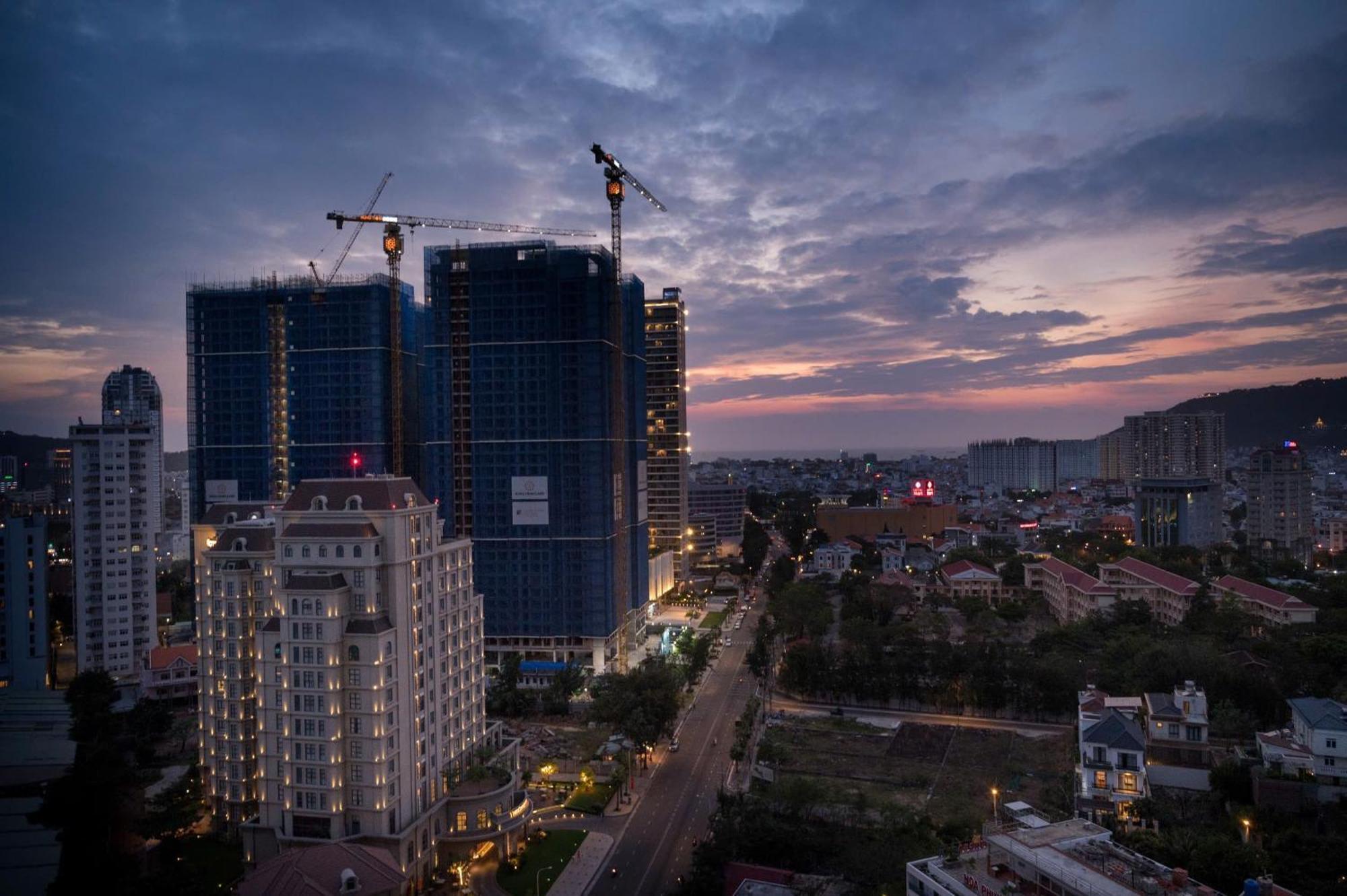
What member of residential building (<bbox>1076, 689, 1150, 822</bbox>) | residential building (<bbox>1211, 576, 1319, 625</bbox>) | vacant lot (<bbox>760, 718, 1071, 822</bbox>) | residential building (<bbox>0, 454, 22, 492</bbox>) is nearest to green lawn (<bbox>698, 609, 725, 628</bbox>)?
vacant lot (<bbox>760, 718, 1071, 822</bbox>)

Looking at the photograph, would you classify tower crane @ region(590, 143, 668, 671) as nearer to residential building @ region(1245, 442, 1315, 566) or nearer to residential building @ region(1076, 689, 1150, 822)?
residential building @ region(1076, 689, 1150, 822)

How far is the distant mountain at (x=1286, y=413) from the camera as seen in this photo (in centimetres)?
8100

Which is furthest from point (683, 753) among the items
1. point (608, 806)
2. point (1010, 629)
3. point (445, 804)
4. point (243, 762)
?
point (1010, 629)

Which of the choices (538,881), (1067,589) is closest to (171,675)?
(538,881)

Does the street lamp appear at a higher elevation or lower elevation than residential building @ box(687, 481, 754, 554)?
lower

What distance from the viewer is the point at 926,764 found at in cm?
2888

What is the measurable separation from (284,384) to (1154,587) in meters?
49.4

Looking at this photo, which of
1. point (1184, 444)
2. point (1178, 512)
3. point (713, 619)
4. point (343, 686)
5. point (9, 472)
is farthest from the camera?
point (1184, 444)

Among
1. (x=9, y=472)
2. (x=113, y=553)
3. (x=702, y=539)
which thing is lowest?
(x=702, y=539)

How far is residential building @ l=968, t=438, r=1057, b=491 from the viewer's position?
159500mm

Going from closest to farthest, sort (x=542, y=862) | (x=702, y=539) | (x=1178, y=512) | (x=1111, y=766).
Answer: (x=542, y=862)
(x=1111, y=766)
(x=1178, y=512)
(x=702, y=539)

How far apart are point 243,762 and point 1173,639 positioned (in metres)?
35.2

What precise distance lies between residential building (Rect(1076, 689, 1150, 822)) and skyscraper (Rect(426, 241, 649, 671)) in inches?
932

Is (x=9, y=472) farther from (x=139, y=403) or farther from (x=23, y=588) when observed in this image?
(x=139, y=403)
